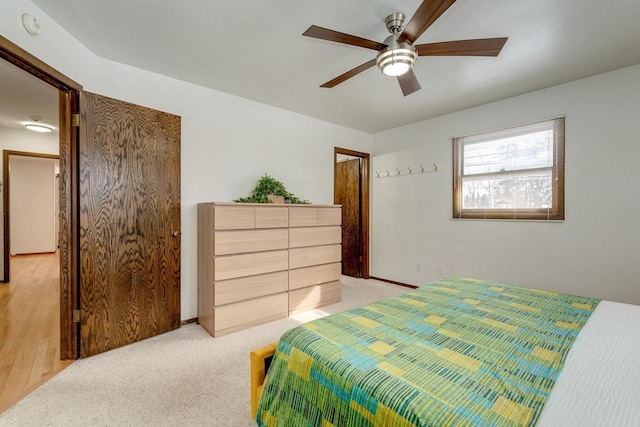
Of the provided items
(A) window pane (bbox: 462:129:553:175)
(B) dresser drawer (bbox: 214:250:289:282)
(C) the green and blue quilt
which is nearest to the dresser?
(B) dresser drawer (bbox: 214:250:289:282)

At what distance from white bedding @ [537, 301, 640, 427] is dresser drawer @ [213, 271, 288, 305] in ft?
7.55

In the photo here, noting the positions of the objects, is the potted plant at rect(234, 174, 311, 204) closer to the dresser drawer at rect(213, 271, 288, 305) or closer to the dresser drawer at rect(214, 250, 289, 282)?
the dresser drawer at rect(214, 250, 289, 282)

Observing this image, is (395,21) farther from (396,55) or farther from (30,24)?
(30,24)

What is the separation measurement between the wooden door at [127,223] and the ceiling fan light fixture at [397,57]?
197cm

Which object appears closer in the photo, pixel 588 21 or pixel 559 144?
pixel 588 21

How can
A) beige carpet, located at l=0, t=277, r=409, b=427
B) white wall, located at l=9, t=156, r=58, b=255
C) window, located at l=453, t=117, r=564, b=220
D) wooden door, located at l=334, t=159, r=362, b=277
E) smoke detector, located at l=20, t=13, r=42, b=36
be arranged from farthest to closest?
white wall, located at l=9, t=156, r=58, b=255, wooden door, located at l=334, t=159, r=362, b=277, window, located at l=453, t=117, r=564, b=220, smoke detector, located at l=20, t=13, r=42, b=36, beige carpet, located at l=0, t=277, r=409, b=427

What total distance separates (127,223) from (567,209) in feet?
13.7

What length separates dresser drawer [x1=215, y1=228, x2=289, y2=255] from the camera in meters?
2.50

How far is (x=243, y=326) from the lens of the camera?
8.68 ft

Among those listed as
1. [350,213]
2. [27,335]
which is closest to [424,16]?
[350,213]

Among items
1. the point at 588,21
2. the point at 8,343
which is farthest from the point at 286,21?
the point at 8,343

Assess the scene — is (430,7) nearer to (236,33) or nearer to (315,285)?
(236,33)

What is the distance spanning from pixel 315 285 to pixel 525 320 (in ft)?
7.02

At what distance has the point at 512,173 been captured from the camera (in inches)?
124
